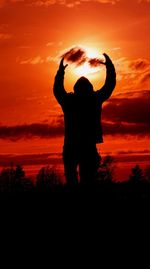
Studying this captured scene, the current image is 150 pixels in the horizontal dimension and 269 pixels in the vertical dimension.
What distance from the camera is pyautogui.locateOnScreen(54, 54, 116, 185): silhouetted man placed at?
838 inches

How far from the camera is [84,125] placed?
21.4m

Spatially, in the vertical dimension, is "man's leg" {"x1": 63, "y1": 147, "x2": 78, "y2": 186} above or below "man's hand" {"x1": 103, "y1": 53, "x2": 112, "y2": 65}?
below

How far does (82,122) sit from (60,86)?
1.18 metres

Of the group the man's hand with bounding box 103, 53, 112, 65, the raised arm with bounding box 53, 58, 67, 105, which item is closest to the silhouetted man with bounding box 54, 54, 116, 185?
the raised arm with bounding box 53, 58, 67, 105

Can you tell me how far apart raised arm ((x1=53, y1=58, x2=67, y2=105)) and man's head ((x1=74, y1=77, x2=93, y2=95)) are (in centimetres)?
40

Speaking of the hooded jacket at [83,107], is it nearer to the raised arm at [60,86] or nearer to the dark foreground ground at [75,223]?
the raised arm at [60,86]

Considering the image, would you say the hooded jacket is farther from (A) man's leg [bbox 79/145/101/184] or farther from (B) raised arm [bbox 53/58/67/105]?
(A) man's leg [bbox 79/145/101/184]

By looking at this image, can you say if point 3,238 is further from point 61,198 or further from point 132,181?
point 132,181

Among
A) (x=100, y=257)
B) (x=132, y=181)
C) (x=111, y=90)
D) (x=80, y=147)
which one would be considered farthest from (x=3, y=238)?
(x=132, y=181)

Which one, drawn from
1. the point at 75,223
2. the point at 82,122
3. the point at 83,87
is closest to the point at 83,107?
the point at 82,122

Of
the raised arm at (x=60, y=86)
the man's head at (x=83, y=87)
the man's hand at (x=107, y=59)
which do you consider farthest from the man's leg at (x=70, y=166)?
the man's hand at (x=107, y=59)

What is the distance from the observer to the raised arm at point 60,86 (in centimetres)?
2131

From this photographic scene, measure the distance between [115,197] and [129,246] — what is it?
4.20 metres

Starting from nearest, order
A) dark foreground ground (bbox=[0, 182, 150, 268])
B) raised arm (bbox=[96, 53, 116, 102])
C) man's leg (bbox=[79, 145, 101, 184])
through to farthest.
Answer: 1. dark foreground ground (bbox=[0, 182, 150, 268])
2. raised arm (bbox=[96, 53, 116, 102])
3. man's leg (bbox=[79, 145, 101, 184])
